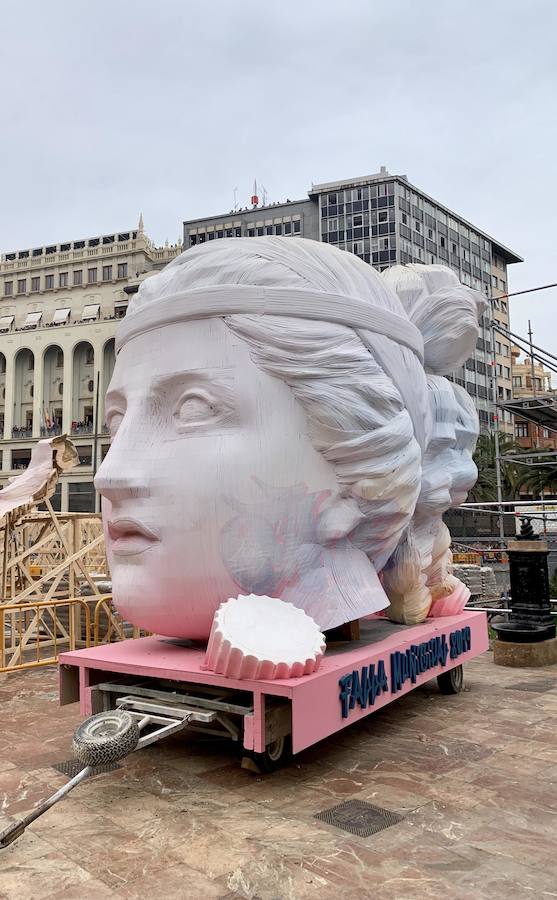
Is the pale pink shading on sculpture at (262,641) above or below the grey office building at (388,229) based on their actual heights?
below

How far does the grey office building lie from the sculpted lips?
3681cm

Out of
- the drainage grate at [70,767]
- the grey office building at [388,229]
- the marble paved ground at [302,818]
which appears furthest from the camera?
the grey office building at [388,229]

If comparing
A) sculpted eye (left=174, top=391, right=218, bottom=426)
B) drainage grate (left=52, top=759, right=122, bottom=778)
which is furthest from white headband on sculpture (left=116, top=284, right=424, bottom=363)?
drainage grate (left=52, top=759, right=122, bottom=778)

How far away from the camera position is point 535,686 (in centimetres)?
674

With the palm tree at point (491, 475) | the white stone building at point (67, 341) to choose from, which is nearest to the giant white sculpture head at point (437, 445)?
the palm tree at point (491, 475)

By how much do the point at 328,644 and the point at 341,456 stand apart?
4.83 ft

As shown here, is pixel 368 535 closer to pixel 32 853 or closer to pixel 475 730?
pixel 475 730

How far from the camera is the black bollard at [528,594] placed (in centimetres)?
791

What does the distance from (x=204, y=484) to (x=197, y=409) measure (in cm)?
50

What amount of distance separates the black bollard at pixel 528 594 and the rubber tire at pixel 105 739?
5466 millimetres

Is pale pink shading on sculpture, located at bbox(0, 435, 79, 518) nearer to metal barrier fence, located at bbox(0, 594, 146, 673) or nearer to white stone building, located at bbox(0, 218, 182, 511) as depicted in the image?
metal barrier fence, located at bbox(0, 594, 146, 673)

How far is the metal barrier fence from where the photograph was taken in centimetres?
803

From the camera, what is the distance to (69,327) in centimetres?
4238

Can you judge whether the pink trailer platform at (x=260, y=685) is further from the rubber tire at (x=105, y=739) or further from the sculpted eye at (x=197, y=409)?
the sculpted eye at (x=197, y=409)
